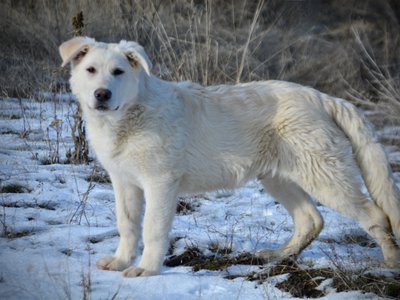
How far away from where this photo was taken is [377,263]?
4.37 metres

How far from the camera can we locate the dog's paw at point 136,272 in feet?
14.2

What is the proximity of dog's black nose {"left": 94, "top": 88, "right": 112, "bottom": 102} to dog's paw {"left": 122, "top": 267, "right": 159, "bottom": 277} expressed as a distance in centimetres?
124

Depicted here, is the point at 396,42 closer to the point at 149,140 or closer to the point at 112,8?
the point at 112,8

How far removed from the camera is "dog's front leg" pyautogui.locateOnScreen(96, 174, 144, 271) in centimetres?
470

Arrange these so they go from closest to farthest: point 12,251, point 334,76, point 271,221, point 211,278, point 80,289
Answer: point 80,289
point 211,278
point 12,251
point 271,221
point 334,76

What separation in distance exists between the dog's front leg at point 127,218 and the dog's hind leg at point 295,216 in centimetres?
101

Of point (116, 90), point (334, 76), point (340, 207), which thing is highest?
point (116, 90)

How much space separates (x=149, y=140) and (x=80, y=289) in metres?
1.25

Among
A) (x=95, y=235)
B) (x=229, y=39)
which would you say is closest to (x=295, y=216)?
(x=95, y=235)

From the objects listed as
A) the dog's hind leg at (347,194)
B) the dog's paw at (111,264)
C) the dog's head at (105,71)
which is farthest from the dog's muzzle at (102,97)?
the dog's hind leg at (347,194)

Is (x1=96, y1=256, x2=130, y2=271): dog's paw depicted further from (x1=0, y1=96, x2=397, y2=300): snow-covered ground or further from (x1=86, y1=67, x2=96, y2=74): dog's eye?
(x1=86, y1=67, x2=96, y2=74): dog's eye

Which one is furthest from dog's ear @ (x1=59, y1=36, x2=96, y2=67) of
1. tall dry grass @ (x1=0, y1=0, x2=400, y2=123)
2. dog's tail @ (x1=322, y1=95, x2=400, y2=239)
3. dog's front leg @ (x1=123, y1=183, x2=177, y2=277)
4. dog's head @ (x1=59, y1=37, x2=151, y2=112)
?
tall dry grass @ (x1=0, y1=0, x2=400, y2=123)

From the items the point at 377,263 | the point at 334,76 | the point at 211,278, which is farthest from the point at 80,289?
the point at 334,76

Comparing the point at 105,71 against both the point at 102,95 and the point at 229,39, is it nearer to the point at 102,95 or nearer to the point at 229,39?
the point at 102,95
